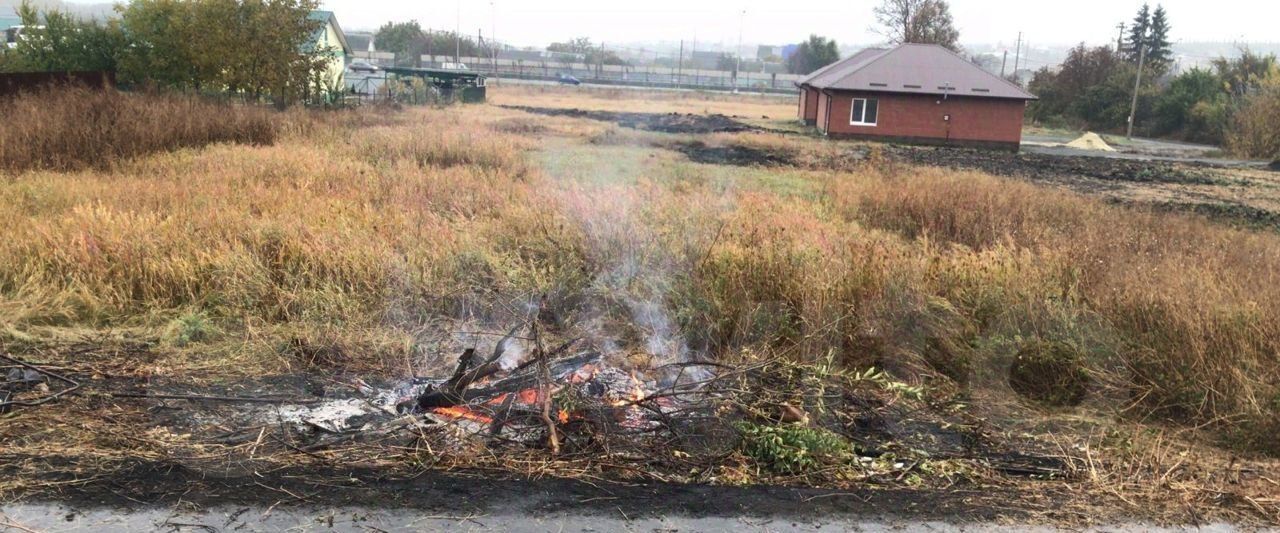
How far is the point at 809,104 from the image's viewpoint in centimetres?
4678

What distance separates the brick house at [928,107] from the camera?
38.1m

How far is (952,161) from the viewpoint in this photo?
26.5m

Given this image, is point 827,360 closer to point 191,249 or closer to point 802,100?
point 191,249

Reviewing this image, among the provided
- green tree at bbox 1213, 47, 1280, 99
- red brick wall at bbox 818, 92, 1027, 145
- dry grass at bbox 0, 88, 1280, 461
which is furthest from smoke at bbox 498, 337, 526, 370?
green tree at bbox 1213, 47, 1280, 99

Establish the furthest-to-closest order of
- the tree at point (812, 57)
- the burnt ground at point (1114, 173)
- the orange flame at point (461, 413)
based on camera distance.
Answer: the tree at point (812, 57) < the burnt ground at point (1114, 173) < the orange flame at point (461, 413)

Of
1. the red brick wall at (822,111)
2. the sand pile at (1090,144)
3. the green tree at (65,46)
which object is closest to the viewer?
the green tree at (65,46)

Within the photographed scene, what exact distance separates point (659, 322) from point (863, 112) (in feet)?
115

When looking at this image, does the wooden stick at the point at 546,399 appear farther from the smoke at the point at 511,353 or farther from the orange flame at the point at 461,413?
the smoke at the point at 511,353

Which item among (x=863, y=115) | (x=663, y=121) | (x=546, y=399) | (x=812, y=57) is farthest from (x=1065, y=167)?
(x=812, y=57)

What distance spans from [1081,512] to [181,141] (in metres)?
15.4

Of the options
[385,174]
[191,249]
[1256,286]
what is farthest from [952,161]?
[191,249]

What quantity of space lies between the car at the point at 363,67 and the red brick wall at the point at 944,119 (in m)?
28.1

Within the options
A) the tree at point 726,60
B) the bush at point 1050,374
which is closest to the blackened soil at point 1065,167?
the tree at point 726,60

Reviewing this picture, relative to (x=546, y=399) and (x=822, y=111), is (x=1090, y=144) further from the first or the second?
(x=546, y=399)
